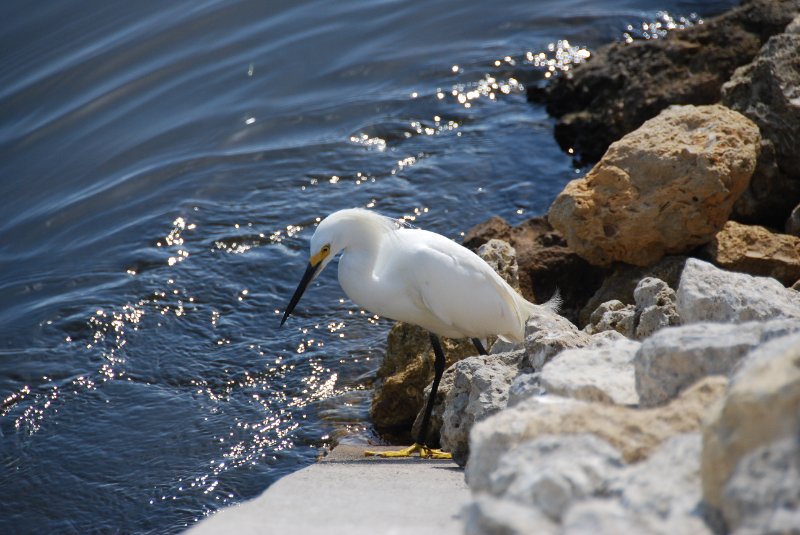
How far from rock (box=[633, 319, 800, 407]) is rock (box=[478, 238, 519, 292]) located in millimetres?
3138

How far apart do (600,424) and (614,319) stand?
7.19ft

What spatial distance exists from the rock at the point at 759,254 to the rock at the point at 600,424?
3.31 m

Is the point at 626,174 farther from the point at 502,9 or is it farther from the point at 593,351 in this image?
the point at 502,9

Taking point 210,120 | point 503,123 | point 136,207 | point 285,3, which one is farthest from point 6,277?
point 285,3

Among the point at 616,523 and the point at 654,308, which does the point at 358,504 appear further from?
the point at 654,308

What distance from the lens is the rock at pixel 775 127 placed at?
6480 mm

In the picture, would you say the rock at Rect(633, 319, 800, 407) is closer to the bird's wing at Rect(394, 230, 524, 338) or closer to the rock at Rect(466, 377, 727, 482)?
the rock at Rect(466, 377, 727, 482)

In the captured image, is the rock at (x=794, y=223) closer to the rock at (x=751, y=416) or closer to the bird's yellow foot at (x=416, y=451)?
the bird's yellow foot at (x=416, y=451)

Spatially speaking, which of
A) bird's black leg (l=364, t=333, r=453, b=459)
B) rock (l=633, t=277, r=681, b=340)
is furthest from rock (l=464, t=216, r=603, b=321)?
rock (l=633, t=277, r=681, b=340)

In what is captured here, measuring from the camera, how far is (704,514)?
218 cm

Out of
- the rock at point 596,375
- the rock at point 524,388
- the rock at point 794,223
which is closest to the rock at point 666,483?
the rock at point 596,375

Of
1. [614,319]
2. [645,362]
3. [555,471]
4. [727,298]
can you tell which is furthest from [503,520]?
[614,319]

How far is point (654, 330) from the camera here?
4301 millimetres

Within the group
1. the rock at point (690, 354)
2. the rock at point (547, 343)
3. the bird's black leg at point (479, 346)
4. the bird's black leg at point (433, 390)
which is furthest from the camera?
the bird's black leg at point (479, 346)
